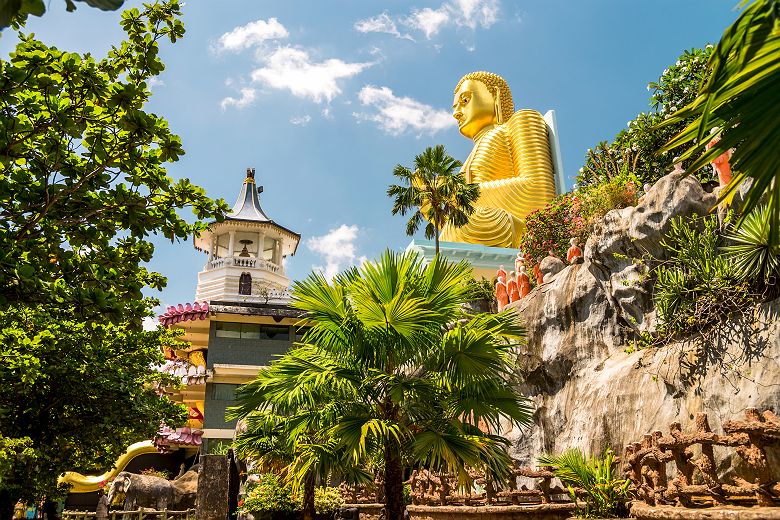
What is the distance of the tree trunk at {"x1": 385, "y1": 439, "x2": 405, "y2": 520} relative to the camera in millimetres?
8789

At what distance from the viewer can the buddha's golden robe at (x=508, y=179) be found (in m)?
31.2

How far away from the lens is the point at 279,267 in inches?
1813

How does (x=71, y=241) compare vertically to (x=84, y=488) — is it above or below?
above

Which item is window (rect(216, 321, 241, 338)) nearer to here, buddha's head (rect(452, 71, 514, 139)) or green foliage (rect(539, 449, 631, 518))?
buddha's head (rect(452, 71, 514, 139))

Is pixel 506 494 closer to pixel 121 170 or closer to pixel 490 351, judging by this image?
pixel 490 351

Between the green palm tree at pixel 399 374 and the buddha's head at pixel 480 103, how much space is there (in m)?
27.8

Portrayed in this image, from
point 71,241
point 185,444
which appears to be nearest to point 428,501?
point 71,241

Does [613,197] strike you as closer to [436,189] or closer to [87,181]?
[436,189]

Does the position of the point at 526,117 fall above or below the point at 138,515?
above

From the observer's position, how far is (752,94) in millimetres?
3658

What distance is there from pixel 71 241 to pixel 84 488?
34.7 m

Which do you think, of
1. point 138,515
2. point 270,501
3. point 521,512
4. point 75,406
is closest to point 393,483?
point 521,512

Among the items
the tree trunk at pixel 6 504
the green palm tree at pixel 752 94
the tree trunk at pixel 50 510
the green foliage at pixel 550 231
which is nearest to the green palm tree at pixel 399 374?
the green palm tree at pixel 752 94

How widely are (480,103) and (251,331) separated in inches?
722
